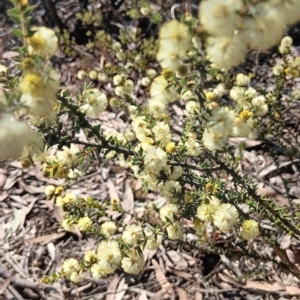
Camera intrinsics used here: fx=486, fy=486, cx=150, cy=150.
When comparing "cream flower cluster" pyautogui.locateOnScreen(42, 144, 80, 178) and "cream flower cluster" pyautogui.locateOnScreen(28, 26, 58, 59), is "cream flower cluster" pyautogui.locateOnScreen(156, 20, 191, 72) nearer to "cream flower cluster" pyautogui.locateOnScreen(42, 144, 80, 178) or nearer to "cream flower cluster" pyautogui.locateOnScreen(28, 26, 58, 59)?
"cream flower cluster" pyautogui.locateOnScreen(28, 26, 58, 59)

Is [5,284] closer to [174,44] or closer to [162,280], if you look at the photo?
[162,280]

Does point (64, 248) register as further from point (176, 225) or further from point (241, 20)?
point (241, 20)

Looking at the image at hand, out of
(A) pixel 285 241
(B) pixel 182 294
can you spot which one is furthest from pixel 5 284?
(A) pixel 285 241

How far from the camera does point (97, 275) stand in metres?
1.72

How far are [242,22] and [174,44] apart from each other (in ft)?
0.52

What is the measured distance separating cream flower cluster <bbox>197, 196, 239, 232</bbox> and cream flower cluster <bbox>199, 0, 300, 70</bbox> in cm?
62

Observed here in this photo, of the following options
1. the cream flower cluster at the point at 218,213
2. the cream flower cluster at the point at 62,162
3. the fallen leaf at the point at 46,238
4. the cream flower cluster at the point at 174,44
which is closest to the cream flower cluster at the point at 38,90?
the cream flower cluster at the point at 174,44

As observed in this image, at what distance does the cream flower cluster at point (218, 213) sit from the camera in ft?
4.99

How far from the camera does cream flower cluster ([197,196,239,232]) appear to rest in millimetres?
1521

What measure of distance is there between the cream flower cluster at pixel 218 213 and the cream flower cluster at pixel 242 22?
2.03 ft

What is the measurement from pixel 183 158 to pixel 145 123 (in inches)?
6.9

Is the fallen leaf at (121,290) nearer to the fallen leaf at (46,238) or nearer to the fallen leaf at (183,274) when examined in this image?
the fallen leaf at (183,274)

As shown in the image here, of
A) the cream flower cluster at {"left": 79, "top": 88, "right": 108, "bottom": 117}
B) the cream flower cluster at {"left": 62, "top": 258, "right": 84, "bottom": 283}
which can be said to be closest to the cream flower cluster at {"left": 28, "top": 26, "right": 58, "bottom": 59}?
the cream flower cluster at {"left": 79, "top": 88, "right": 108, "bottom": 117}

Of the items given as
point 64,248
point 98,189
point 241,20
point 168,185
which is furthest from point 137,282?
point 241,20
